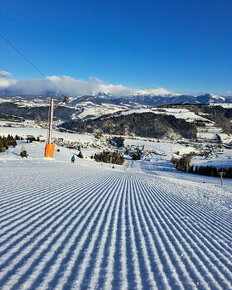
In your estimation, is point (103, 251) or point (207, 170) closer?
point (103, 251)

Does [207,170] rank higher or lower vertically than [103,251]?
lower

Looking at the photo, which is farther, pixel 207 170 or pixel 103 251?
pixel 207 170

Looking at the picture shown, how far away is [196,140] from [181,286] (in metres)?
207

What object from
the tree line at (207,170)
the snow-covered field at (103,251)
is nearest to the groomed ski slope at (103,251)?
the snow-covered field at (103,251)

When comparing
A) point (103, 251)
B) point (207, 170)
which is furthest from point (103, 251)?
point (207, 170)

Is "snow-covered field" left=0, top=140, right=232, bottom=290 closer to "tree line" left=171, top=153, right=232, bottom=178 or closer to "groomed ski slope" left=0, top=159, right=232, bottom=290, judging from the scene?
"groomed ski slope" left=0, top=159, right=232, bottom=290

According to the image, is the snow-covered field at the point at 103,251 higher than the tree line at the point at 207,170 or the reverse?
higher

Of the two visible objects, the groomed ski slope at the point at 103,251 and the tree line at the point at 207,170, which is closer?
the groomed ski slope at the point at 103,251

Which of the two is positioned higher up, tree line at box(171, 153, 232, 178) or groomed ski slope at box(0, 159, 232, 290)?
groomed ski slope at box(0, 159, 232, 290)

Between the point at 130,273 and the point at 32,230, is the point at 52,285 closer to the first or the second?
the point at 130,273

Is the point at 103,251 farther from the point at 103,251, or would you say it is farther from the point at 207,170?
the point at 207,170

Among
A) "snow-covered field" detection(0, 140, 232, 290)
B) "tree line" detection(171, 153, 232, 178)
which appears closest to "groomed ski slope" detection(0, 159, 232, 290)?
"snow-covered field" detection(0, 140, 232, 290)

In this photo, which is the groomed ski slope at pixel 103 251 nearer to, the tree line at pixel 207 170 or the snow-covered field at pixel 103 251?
the snow-covered field at pixel 103 251

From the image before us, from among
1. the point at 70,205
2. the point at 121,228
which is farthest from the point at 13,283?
the point at 70,205
